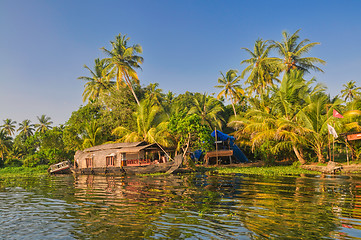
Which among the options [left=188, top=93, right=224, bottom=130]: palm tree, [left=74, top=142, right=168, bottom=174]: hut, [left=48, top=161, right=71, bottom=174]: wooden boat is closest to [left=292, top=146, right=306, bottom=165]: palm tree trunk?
[left=188, top=93, right=224, bottom=130]: palm tree

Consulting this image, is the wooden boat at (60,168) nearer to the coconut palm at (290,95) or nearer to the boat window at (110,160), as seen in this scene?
the boat window at (110,160)

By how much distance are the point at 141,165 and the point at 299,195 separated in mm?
14173

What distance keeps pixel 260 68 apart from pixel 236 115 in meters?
6.24

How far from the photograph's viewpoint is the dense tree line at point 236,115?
21.6m

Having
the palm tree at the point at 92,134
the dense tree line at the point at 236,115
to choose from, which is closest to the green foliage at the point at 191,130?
the dense tree line at the point at 236,115

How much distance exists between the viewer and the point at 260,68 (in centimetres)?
3144

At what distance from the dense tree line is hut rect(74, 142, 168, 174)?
1.81m

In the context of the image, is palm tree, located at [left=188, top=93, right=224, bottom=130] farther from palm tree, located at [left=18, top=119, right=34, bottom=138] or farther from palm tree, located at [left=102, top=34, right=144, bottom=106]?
palm tree, located at [left=18, top=119, right=34, bottom=138]

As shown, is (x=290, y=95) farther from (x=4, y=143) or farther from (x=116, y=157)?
(x=4, y=143)

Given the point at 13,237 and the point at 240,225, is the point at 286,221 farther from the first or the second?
the point at 13,237

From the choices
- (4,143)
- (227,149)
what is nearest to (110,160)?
(227,149)

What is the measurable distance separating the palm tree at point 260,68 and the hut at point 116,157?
1522 cm

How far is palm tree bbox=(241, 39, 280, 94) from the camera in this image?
103 feet

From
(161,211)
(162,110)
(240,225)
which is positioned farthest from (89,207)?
(162,110)
